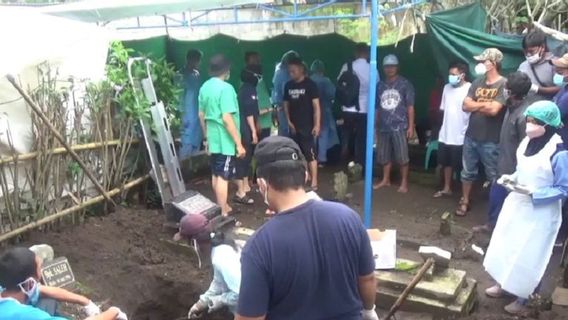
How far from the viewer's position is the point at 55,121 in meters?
5.64

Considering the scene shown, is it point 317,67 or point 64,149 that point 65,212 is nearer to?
point 64,149

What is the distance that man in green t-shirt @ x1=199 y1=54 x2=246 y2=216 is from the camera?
600 centimetres

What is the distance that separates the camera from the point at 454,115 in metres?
6.53

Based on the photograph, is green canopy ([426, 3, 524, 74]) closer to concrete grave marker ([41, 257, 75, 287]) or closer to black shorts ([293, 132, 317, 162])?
black shorts ([293, 132, 317, 162])

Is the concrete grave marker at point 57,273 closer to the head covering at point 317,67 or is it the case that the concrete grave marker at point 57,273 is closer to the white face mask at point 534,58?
the white face mask at point 534,58

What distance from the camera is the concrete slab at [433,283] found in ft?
13.9

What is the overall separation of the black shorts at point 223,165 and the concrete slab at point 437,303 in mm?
2398

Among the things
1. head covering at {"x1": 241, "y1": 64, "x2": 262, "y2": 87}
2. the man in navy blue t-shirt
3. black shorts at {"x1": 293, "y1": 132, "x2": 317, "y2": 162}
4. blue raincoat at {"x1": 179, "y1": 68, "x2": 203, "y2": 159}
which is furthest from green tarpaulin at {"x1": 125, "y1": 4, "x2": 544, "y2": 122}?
the man in navy blue t-shirt

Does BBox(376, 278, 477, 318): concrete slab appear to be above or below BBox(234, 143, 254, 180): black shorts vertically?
below

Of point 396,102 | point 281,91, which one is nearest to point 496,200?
point 396,102

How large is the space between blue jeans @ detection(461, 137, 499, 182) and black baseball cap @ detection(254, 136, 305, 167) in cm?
416

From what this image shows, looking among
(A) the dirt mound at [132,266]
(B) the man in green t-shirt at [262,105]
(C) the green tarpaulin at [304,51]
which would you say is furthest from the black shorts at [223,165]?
(C) the green tarpaulin at [304,51]

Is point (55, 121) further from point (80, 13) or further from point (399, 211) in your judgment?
point (399, 211)

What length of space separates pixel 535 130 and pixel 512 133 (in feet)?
3.50
